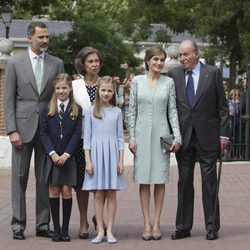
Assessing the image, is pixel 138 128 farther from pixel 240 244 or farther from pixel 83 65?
pixel 240 244

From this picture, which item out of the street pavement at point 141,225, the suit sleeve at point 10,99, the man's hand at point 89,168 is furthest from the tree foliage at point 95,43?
the man's hand at point 89,168

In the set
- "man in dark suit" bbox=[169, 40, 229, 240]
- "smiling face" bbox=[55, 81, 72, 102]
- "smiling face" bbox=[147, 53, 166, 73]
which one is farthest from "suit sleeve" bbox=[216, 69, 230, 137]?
"smiling face" bbox=[55, 81, 72, 102]

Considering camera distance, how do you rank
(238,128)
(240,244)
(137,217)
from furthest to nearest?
(238,128) < (137,217) < (240,244)

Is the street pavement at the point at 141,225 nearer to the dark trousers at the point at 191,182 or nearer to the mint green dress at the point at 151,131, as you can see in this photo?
the dark trousers at the point at 191,182

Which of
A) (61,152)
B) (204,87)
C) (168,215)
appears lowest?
(168,215)

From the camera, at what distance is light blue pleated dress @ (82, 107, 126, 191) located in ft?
27.5

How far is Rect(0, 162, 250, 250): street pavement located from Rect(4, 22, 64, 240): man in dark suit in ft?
0.93

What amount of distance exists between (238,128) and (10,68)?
10.7m

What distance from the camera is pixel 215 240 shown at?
857 centimetres

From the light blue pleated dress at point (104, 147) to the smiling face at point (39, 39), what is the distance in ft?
2.73

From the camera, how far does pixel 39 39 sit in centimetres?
865

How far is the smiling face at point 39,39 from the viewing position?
861 cm

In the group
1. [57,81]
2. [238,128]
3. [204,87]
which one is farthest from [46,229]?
[238,128]

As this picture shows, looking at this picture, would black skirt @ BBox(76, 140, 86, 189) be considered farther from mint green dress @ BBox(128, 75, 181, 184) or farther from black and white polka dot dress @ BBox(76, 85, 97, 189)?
mint green dress @ BBox(128, 75, 181, 184)
